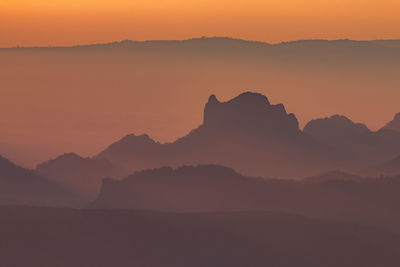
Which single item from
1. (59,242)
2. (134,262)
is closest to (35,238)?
(59,242)

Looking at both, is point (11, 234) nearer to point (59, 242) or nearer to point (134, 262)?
point (59, 242)

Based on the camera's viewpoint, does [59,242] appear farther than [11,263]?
Yes

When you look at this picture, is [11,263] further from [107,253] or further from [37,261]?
[107,253]

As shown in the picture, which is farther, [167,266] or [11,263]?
[167,266]

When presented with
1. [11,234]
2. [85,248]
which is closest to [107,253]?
[85,248]

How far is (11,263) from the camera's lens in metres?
185

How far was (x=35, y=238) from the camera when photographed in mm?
199000

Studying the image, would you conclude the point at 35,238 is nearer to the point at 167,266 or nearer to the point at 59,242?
the point at 59,242

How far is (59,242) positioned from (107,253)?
26.4 ft

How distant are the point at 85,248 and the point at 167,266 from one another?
13.6 meters

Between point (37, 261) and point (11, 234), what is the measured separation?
13247 millimetres

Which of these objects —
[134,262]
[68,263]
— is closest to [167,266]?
[134,262]

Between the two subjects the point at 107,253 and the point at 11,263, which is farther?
the point at 107,253

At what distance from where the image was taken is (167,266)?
652 ft
